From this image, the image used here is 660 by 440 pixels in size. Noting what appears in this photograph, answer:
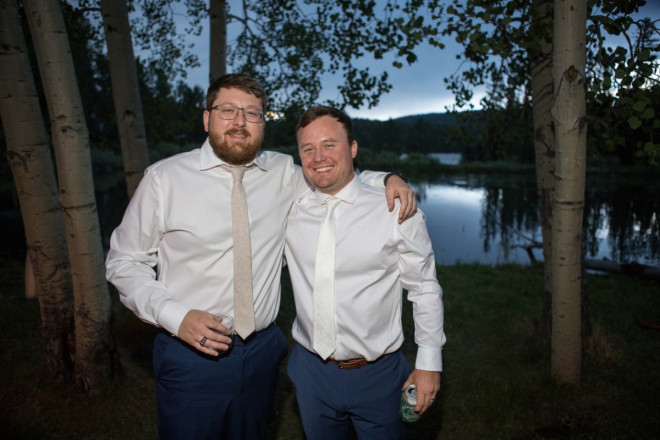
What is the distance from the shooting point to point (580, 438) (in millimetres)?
3568

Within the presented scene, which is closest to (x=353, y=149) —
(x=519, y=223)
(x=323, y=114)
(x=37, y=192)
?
(x=323, y=114)

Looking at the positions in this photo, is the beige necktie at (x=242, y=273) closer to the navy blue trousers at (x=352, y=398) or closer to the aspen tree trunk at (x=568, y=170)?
the navy blue trousers at (x=352, y=398)

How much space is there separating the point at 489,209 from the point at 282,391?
→ 86.9ft

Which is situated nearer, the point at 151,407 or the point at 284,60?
the point at 151,407

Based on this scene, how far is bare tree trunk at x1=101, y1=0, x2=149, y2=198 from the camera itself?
15.9 feet

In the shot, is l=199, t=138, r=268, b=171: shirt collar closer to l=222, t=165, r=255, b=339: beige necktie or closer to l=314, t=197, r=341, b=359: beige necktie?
l=222, t=165, r=255, b=339: beige necktie

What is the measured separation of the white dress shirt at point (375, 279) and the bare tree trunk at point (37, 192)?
297 cm

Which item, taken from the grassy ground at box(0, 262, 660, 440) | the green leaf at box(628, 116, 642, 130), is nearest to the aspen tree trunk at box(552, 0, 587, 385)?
the green leaf at box(628, 116, 642, 130)

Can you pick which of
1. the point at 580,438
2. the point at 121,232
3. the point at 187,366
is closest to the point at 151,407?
the point at 187,366

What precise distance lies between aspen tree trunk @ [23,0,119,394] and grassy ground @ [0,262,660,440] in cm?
39

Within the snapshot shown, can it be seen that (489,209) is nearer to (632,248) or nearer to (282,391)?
(632,248)

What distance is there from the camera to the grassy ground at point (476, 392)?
148 inches

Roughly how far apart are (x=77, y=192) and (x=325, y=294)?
2.57 metres

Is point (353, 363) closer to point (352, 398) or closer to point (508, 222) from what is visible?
point (352, 398)
